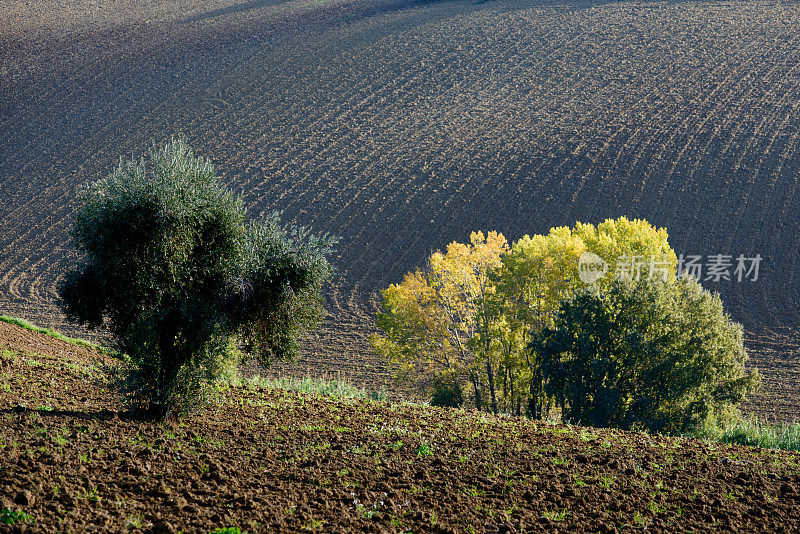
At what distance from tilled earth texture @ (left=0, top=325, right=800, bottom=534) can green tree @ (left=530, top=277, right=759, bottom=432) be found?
32.9 feet

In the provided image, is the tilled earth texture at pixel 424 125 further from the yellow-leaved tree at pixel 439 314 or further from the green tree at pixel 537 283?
the green tree at pixel 537 283

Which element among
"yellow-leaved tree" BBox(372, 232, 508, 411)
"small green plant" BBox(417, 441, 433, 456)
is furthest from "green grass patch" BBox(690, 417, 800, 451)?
"small green plant" BBox(417, 441, 433, 456)

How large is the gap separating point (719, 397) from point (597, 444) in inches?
652

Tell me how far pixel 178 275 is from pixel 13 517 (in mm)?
6399

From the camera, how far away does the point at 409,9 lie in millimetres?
94688

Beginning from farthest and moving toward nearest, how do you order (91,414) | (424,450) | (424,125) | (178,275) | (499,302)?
(424,125) → (499,302) → (91,414) → (178,275) → (424,450)

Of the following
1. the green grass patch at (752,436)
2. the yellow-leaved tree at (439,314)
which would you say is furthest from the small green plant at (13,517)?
the yellow-leaved tree at (439,314)

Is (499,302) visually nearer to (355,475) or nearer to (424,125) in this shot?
(355,475)

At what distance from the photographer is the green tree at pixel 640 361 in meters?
26.5

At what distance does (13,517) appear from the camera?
808 centimetres

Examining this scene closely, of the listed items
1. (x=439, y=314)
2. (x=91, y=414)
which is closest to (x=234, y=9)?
(x=439, y=314)

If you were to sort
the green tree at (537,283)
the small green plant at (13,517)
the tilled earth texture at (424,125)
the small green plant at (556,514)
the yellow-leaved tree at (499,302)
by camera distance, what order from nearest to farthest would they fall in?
the small green plant at (13,517), the small green plant at (556,514), the green tree at (537,283), the yellow-leaved tree at (499,302), the tilled earth texture at (424,125)

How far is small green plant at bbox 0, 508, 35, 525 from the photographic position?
798cm

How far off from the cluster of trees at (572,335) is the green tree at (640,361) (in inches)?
1.8
